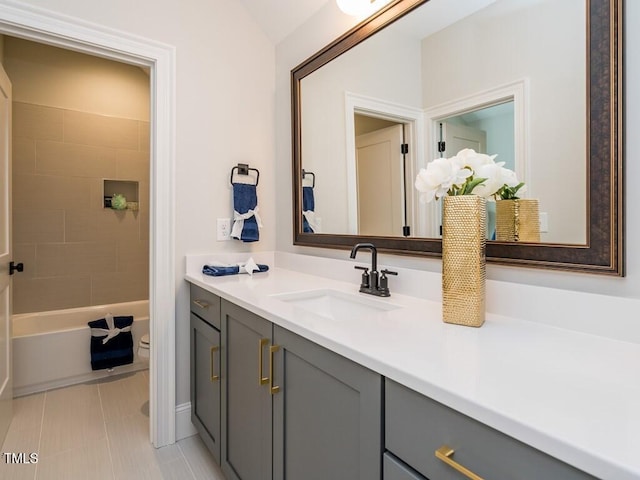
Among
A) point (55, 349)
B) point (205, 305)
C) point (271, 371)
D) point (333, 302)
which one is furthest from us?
point (55, 349)

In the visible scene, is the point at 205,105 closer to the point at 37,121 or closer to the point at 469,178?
the point at 469,178

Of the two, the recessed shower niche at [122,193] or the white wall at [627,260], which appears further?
the recessed shower niche at [122,193]

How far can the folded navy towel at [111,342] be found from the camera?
8.46 feet

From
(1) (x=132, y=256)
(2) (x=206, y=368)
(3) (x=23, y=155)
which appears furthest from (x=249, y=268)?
(3) (x=23, y=155)

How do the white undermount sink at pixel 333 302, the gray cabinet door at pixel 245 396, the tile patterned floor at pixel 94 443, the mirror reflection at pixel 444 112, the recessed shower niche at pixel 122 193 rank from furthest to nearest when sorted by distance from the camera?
the recessed shower niche at pixel 122 193, the tile patterned floor at pixel 94 443, the white undermount sink at pixel 333 302, the gray cabinet door at pixel 245 396, the mirror reflection at pixel 444 112

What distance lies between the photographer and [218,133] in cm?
198

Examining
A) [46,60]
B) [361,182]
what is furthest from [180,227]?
[46,60]

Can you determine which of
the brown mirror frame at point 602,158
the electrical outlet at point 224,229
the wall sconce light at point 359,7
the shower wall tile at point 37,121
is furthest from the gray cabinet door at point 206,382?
the shower wall tile at point 37,121

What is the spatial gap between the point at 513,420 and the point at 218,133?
1895 millimetres

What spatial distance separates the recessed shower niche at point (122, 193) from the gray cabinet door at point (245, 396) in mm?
2192

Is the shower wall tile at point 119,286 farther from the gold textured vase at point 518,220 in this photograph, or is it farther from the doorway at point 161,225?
the gold textured vase at point 518,220

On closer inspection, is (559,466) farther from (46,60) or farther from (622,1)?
(46,60)

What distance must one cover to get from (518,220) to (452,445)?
2.34 feet

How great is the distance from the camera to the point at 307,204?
196 centimetres
